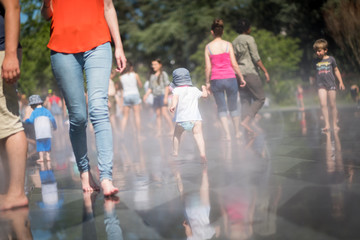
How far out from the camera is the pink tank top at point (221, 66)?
9.21m

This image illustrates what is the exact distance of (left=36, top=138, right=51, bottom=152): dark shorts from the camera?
8461mm

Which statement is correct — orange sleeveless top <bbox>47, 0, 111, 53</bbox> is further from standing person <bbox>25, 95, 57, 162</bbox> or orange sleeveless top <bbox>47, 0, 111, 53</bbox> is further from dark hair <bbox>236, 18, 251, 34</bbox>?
dark hair <bbox>236, 18, 251, 34</bbox>

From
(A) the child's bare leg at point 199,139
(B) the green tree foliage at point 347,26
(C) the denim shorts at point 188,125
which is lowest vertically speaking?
(A) the child's bare leg at point 199,139

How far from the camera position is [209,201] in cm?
374

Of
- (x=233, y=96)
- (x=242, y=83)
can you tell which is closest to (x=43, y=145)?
(x=233, y=96)

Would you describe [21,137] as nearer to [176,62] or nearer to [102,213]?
[102,213]

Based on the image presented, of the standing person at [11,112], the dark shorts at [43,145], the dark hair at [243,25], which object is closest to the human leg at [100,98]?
the standing person at [11,112]

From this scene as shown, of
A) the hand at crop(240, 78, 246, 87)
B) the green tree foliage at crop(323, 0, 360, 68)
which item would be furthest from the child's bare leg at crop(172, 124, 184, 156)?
the green tree foliage at crop(323, 0, 360, 68)

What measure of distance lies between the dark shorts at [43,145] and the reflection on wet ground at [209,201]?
1926 millimetres

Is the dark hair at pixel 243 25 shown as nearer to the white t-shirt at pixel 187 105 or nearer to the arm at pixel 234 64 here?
the arm at pixel 234 64

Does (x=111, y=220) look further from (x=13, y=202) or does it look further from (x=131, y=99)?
(x=131, y=99)

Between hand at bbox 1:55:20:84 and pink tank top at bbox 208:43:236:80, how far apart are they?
5.61m

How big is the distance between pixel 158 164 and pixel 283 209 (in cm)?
310

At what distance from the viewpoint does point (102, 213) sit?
11.6 feet
